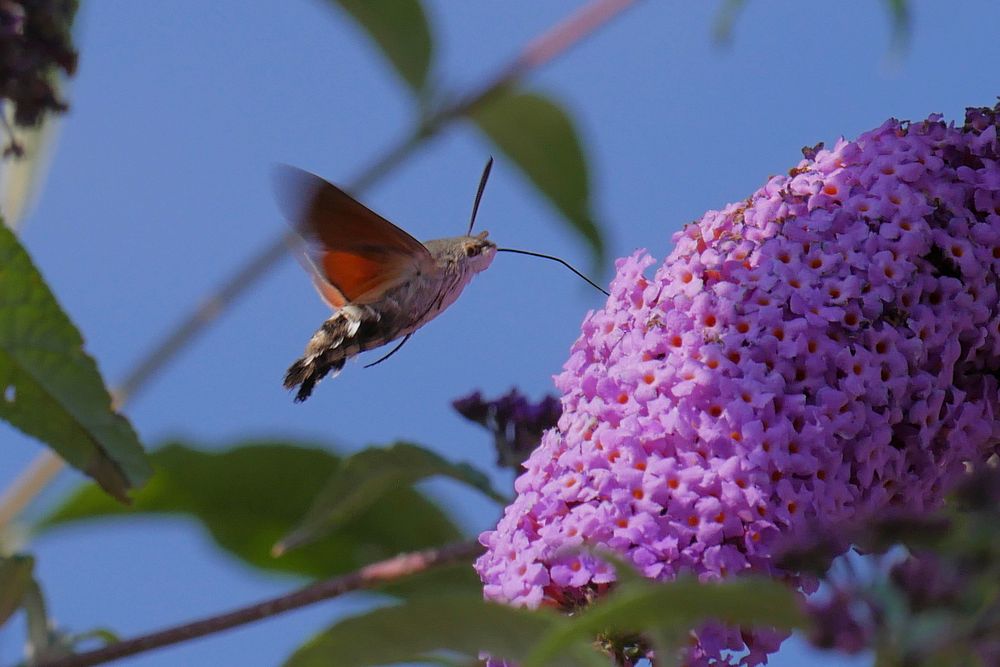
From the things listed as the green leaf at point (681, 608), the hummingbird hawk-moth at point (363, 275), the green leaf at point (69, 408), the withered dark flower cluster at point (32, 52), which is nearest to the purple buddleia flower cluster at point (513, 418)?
the hummingbird hawk-moth at point (363, 275)

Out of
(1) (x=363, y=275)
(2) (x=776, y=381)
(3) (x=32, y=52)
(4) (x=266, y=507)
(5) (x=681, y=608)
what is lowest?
(5) (x=681, y=608)

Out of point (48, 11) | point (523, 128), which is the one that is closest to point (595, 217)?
point (523, 128)

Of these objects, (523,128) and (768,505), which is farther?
(523,128)

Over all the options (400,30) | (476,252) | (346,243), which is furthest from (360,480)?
(400,30)

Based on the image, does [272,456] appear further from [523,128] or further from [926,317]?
[926,317]

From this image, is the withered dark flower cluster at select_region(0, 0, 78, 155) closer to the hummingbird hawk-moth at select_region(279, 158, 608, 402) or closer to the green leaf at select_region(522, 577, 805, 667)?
the hummingbird hawk-moth at select_region(279, 158, 608, 402)

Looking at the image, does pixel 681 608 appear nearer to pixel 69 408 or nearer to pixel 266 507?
pixel 69 408

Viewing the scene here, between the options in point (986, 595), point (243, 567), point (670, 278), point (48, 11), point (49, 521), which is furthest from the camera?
point (243, 567)
